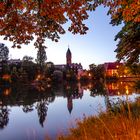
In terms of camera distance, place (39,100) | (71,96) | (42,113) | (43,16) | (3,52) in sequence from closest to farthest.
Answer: (43,16)
(42,113)
(39,100)
(71,96)
(3,52)

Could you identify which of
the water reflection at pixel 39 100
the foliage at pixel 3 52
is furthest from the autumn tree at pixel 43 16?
the foliage at pixel 3 52

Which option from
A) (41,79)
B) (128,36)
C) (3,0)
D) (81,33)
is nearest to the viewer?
(3,0)

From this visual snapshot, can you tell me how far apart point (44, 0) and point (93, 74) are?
153m

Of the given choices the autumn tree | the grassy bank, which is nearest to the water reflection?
the grassy bank

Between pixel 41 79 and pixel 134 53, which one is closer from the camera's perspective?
pixel 134 53

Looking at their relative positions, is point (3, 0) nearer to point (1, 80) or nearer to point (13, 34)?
point (13, 34)

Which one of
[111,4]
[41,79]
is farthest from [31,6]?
[41,79]

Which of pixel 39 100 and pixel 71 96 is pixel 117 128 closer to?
pixel 39 100

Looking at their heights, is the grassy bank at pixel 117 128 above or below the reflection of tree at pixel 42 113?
above

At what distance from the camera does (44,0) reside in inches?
263

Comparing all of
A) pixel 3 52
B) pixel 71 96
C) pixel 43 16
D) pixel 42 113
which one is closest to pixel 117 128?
pixel 43 16

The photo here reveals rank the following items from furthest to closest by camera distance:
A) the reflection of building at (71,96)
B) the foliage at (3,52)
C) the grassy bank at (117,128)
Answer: the foliage at (3,52)
the reflection of building at (71,96)
the grassy bank at (117,128)

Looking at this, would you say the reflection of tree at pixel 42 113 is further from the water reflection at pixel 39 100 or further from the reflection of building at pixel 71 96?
the reflection of building at pixel 71 96

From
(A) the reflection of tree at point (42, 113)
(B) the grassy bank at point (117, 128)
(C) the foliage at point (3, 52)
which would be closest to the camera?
(B) the grassy bank at point (117, 128)
